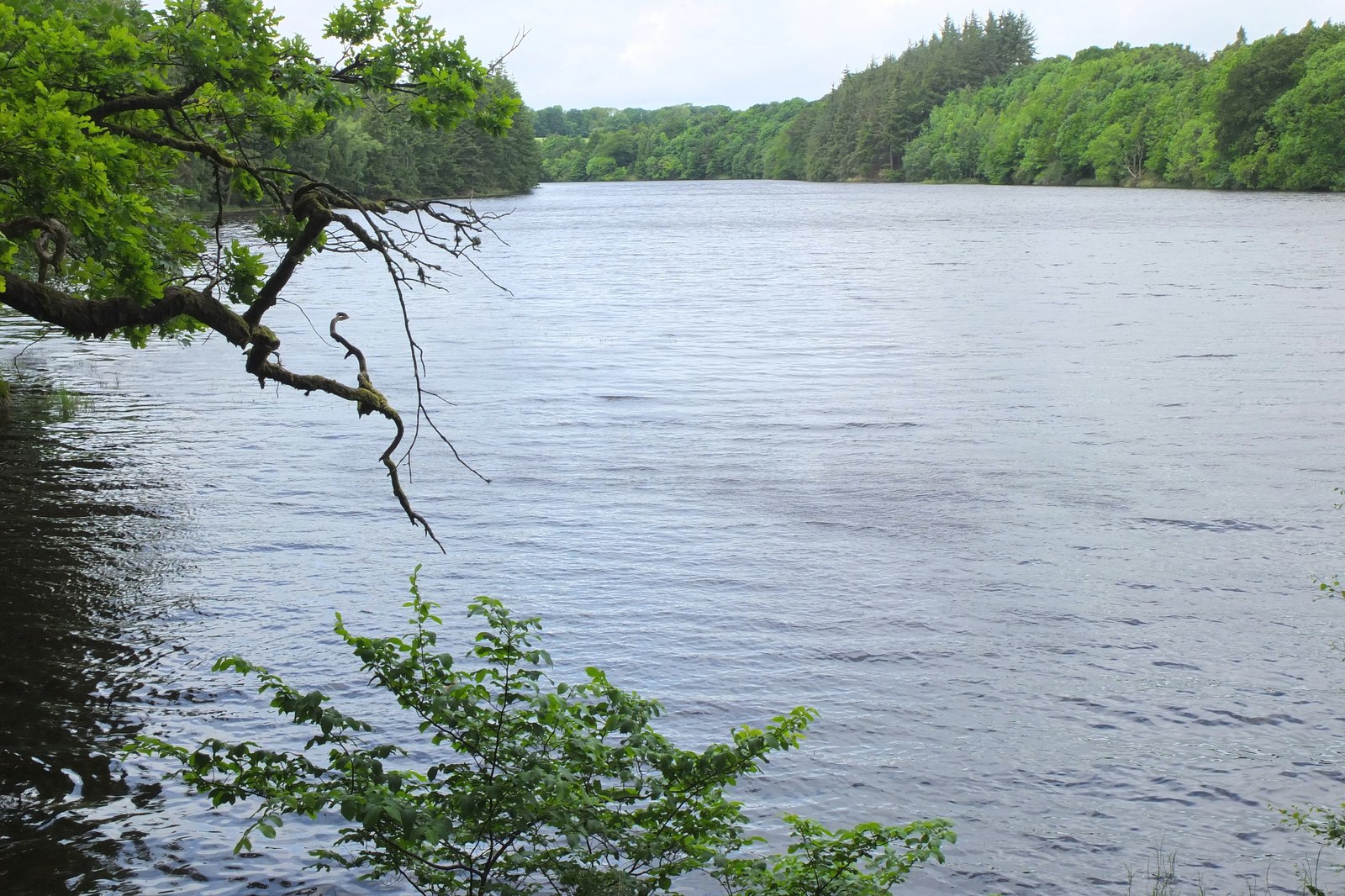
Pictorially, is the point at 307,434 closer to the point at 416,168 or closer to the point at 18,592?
the point at 18,592

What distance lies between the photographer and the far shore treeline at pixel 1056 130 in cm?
9888

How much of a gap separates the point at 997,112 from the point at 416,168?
87.5m

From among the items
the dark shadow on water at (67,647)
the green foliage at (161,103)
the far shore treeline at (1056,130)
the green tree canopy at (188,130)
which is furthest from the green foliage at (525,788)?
the far shore treeline at (1056,130)

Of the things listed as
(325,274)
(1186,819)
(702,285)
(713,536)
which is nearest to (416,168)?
(325,274)

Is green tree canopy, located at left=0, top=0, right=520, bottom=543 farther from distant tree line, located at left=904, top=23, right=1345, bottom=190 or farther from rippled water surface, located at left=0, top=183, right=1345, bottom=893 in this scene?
distant tree line, located at left=904, top=23, right=1345, bottom=190

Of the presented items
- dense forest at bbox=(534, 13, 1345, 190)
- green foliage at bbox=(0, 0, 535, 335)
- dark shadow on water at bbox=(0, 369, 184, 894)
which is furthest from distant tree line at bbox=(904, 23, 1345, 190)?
green foliage at bbox=(0, 0, 535, 335)

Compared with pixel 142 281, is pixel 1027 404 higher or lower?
lower

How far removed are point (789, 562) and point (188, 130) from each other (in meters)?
8.11

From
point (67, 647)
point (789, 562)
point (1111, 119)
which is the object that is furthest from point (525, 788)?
point (1111, 119)

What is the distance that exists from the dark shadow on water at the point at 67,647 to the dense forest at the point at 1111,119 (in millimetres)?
101532

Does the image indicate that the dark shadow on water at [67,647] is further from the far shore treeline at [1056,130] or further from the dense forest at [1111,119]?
the dense forest at [1111,119]

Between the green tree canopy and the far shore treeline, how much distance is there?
4638 centimetres

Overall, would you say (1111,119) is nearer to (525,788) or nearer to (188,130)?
(188,130)

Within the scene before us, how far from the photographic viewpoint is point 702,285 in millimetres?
47688
